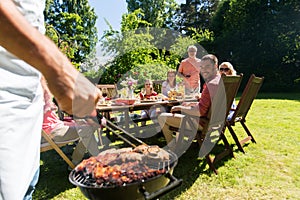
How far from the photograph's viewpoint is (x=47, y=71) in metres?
0.48

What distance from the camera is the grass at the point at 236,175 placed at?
249 cm

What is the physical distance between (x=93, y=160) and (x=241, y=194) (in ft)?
6.02

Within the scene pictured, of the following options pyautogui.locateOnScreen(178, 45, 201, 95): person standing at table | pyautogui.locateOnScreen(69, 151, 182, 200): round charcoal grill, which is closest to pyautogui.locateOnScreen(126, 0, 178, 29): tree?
pyautogui.locateOnScreen(178, 45, 201, 95): person standing at table

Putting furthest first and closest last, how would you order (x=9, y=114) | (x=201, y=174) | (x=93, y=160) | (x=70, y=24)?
(x=70, y=24)
(x=201, y=174)
(x=93, y=160)
(x=9, y=114)

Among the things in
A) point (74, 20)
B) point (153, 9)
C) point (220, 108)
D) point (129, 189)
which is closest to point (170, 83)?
point (220, 108)

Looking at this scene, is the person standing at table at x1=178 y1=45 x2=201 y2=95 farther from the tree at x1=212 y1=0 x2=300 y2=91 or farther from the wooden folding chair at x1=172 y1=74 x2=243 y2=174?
the tree at x1=212 y1=0 x2=300 y2=91

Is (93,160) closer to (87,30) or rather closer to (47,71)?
(47,71)

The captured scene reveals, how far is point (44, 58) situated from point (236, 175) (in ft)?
9.46

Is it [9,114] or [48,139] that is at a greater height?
[9,114]

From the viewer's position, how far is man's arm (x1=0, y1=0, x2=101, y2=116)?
0.45m

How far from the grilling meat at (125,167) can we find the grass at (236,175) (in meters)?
1.44

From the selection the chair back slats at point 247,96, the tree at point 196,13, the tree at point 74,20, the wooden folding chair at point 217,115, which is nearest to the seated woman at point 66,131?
the wooden folding chair at point 217,115

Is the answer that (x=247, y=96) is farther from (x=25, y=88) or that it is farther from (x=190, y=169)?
(x=25, y=88)

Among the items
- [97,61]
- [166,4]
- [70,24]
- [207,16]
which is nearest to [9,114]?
[97,61]
